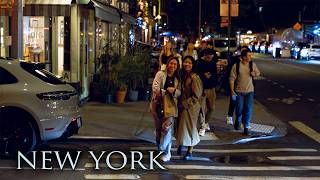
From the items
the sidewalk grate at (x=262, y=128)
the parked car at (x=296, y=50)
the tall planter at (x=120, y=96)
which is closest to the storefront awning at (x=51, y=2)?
the tall planter at (x=120, y=96)

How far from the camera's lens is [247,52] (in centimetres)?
1260

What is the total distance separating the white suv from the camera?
31.0 feet

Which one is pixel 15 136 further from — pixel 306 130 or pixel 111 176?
pixel 306 130

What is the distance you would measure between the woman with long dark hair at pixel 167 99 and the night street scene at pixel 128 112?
2cm

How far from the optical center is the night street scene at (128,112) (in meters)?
9.28

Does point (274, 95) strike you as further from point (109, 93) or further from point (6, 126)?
point (6, 126)

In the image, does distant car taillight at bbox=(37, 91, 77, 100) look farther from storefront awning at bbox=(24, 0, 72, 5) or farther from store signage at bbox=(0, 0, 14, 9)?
storefront awning at bbox=(24, 0, 72, 5)

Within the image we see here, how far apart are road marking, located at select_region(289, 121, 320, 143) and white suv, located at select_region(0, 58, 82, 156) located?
5.38m

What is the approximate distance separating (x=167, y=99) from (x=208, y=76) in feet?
10.2

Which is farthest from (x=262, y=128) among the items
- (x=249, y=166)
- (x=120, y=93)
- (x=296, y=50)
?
(x=296, y=50)

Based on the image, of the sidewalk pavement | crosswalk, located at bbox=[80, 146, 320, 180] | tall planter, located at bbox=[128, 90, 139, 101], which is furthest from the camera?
tall planter, located at bbox=[128, 90, 139, 101]

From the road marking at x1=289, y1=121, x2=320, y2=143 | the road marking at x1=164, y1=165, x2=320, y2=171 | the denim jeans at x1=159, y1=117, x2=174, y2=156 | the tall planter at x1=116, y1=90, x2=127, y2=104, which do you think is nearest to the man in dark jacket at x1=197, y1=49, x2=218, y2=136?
the road marking at x1=289, y1=121, x2=320, y2=143

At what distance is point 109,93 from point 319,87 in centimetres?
1103

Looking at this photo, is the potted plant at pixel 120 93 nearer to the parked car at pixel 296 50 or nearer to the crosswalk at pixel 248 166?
the crosswalk at pixel 248 166
